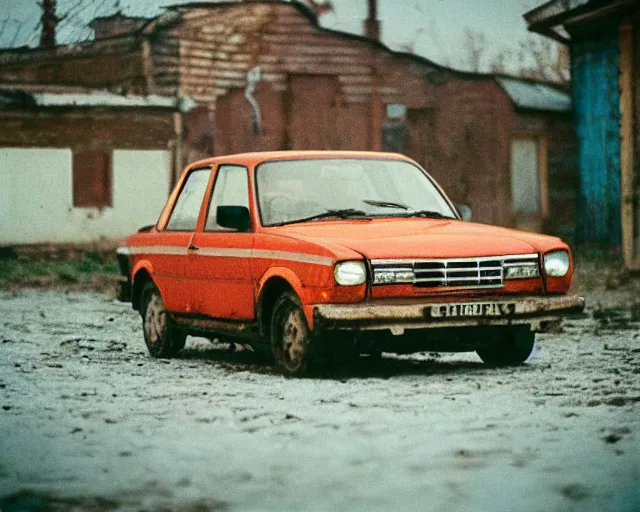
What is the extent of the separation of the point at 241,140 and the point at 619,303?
697 inches

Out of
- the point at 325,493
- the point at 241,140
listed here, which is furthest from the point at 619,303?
the point at 241,140

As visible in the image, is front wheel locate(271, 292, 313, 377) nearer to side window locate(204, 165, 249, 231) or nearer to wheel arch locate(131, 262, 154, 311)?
side window locate(204, 165, 249, 231)

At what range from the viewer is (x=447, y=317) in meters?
9.62

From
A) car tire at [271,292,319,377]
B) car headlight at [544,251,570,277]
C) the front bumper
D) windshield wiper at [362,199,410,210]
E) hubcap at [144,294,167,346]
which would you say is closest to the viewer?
the front bumper

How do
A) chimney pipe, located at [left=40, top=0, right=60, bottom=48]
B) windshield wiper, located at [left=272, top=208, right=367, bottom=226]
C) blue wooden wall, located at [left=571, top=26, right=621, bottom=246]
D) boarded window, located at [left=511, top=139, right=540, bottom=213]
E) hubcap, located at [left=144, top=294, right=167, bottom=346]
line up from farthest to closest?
boarded window, located at [left=511, top=139, right=540, bottom=213] < chimney pipe, located at [left=40, top=0, right=60, bottom=48] < blue wooden wall, located at [left=571, top=26, right=621, bottom=246] < hubcap, located at [left=144, top=294, right=167, bottom=346] < windshield wiper, located at [left=272, top=208, right=367, bottom=226]

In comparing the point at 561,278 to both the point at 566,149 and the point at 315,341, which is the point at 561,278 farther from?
the point at 566,149

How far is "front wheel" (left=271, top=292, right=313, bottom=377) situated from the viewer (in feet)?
32.1

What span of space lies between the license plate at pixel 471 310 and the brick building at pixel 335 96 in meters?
23.7

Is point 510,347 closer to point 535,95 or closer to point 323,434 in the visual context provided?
point 323,434

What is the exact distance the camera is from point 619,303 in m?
17.1

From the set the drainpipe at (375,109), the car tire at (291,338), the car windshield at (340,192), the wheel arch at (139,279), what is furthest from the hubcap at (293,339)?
the drainpipe at (375,109)

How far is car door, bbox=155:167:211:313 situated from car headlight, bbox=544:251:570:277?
2833 mm

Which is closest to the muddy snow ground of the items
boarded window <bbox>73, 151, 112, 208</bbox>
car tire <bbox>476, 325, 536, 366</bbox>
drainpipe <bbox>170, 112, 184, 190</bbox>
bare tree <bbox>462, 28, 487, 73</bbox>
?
car tire <bbox>476, 325, 536, 366</bbox>

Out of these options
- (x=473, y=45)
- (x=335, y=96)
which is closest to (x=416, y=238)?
(x=335, y=96)
